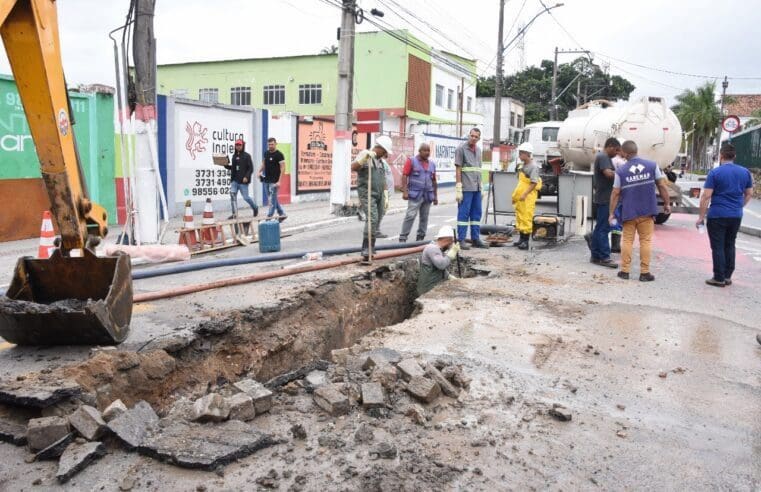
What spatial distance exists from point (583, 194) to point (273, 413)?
9.04 metres

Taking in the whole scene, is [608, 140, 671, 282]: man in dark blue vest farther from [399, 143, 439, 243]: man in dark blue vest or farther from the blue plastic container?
the blue plastic container

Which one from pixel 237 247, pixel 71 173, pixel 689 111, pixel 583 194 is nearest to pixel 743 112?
pixel 689 111

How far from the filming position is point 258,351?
573cm

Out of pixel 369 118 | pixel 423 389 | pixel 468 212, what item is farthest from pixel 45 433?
pixel 369 118

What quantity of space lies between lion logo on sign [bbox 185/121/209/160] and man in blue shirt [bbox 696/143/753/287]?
1159 cm

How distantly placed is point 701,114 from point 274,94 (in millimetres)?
44090

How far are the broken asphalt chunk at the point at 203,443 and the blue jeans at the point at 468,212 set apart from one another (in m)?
6.96

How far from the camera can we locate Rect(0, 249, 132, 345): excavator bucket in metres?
4.43

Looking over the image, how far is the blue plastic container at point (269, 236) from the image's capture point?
9773mm

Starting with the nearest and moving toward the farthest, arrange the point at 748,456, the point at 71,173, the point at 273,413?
the point at 748,456 → the point at 273,413 → the point at 71,173

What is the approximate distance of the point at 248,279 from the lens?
716cm

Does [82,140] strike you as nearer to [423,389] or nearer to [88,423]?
[88,423]

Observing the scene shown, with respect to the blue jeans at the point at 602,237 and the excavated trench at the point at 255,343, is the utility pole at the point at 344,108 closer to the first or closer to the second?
the excavated trench at the point at 255,343

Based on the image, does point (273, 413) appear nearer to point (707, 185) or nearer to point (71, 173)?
point (71, 173)
